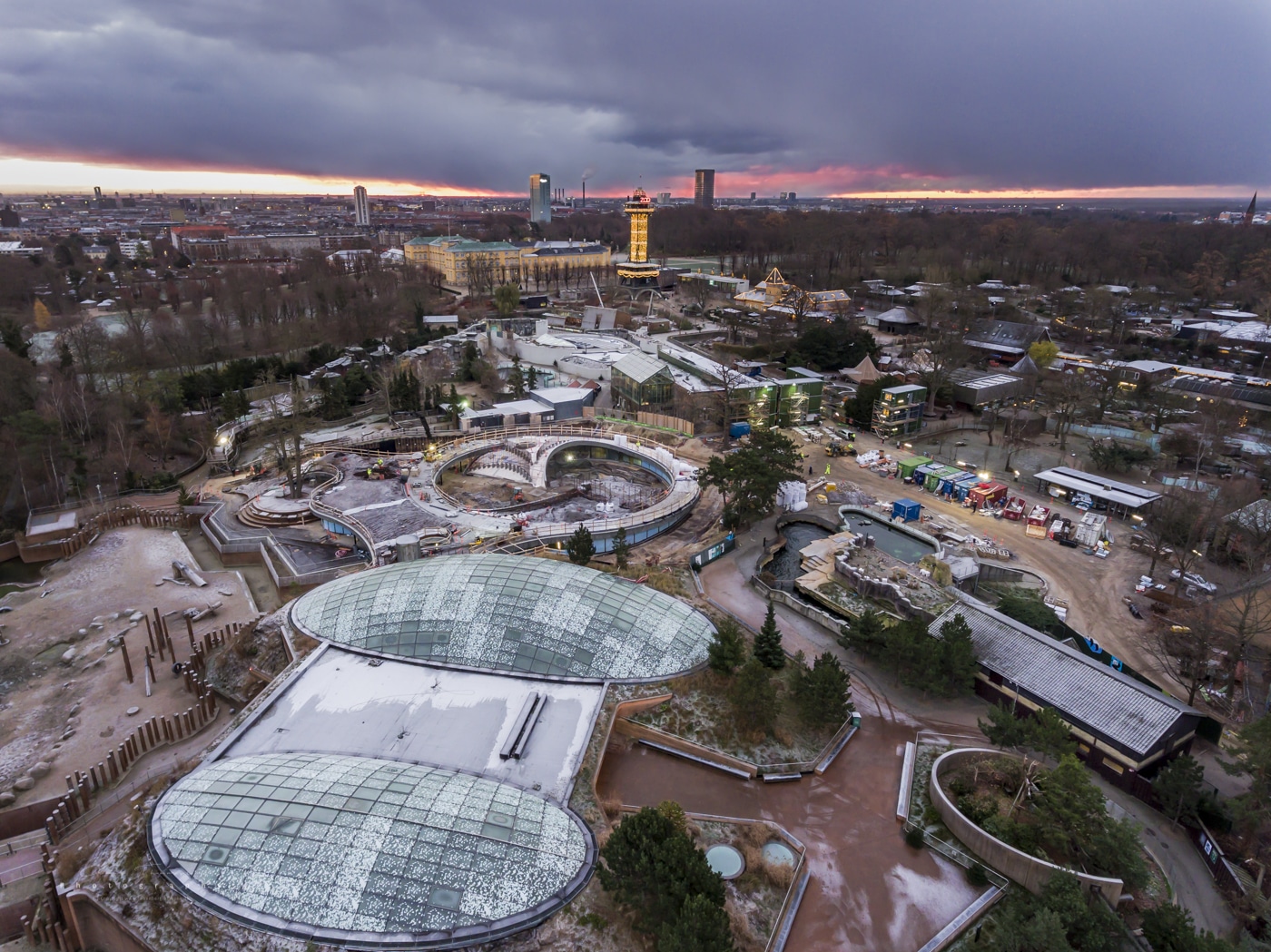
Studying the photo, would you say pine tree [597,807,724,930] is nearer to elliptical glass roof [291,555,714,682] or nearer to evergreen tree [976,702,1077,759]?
elliptical glass roof [291,555,714,682]

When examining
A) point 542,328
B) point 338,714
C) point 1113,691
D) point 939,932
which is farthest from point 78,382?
point 1113,691

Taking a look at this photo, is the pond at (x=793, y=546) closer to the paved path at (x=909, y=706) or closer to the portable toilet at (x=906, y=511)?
the paved path at (x=909, y=706)

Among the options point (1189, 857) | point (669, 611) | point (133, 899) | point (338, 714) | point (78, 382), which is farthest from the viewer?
point (78, 382)

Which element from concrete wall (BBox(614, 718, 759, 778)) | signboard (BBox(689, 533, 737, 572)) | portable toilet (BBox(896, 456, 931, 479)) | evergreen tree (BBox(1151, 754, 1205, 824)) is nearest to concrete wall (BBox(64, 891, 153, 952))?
concrete wall (BBox(614, 718, 759, 778))

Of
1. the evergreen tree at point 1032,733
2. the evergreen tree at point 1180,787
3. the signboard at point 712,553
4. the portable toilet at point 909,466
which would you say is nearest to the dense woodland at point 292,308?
the portable toilet at point 909,466

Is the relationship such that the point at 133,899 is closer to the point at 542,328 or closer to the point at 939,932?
the point at 939,932

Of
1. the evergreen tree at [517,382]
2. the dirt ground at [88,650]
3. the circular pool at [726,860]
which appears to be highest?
the evergreen tree at [517,382]
